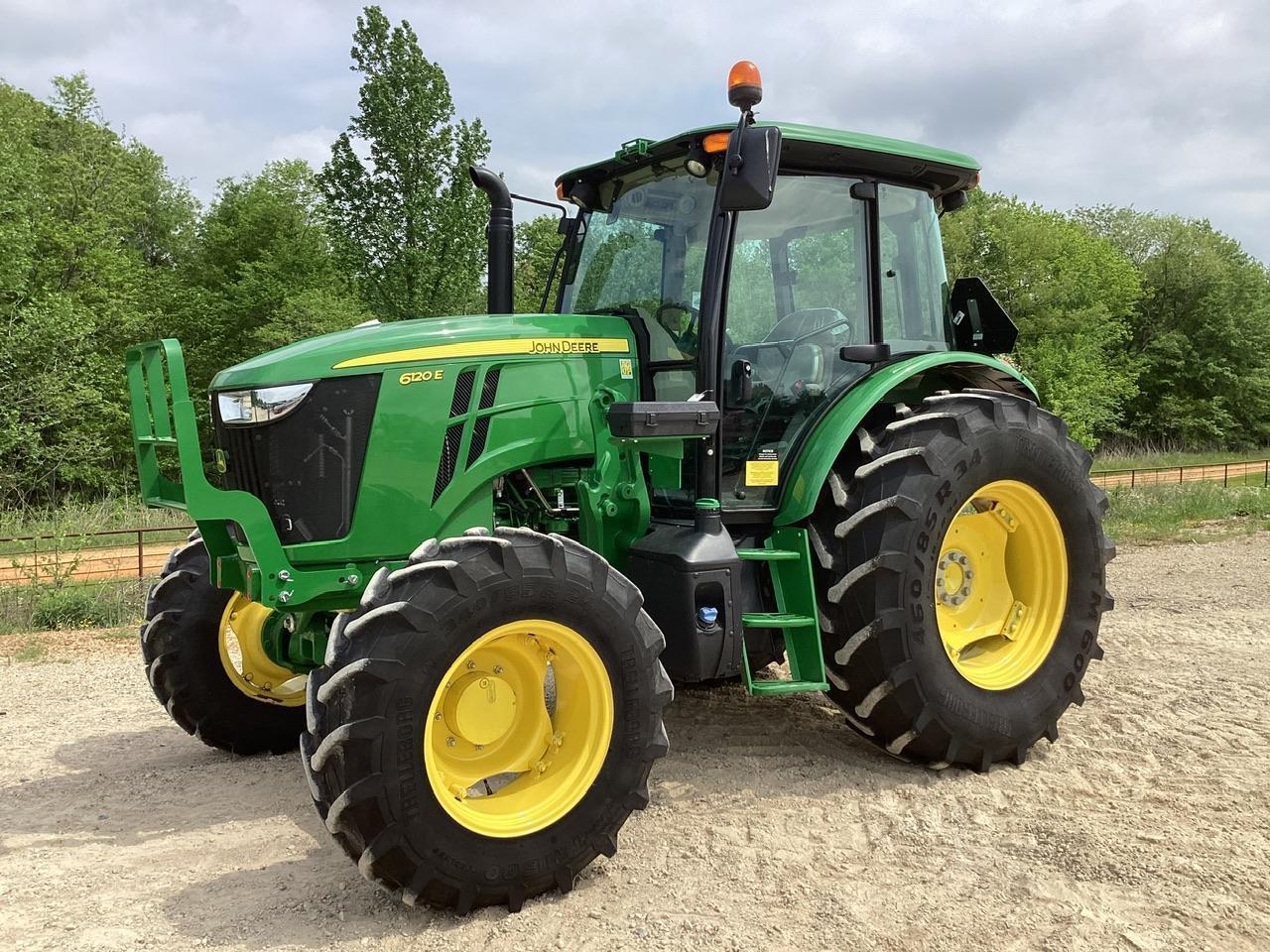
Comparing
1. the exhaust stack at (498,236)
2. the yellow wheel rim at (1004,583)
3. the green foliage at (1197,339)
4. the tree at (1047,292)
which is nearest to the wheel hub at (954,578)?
the yellow wheel rim at (1004,583)

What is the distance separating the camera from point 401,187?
22344mm

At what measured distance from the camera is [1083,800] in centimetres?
404

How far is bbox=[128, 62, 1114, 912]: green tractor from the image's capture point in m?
3.26

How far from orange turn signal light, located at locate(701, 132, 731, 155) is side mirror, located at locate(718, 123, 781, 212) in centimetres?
28

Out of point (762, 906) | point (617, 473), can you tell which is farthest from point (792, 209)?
point (762, 906)

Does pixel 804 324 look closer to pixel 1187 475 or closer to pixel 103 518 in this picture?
pixel 103 518

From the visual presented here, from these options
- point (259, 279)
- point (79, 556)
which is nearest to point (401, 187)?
point (259, 279)

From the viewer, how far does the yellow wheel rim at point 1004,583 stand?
15.4 ft

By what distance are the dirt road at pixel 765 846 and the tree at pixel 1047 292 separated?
2857 centimetres

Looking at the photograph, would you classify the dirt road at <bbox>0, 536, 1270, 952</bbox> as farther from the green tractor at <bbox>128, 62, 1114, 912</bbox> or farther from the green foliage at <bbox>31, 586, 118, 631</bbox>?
the green foliage at <bbox>31, 586, 118, 631</bbox>

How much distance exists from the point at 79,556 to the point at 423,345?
8.49 meters

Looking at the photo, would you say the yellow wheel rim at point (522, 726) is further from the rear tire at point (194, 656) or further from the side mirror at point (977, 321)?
the side mirror at point (977, 321)

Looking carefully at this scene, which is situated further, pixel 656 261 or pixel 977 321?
pixel 977 321

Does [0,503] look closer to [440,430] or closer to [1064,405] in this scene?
[440,430]
